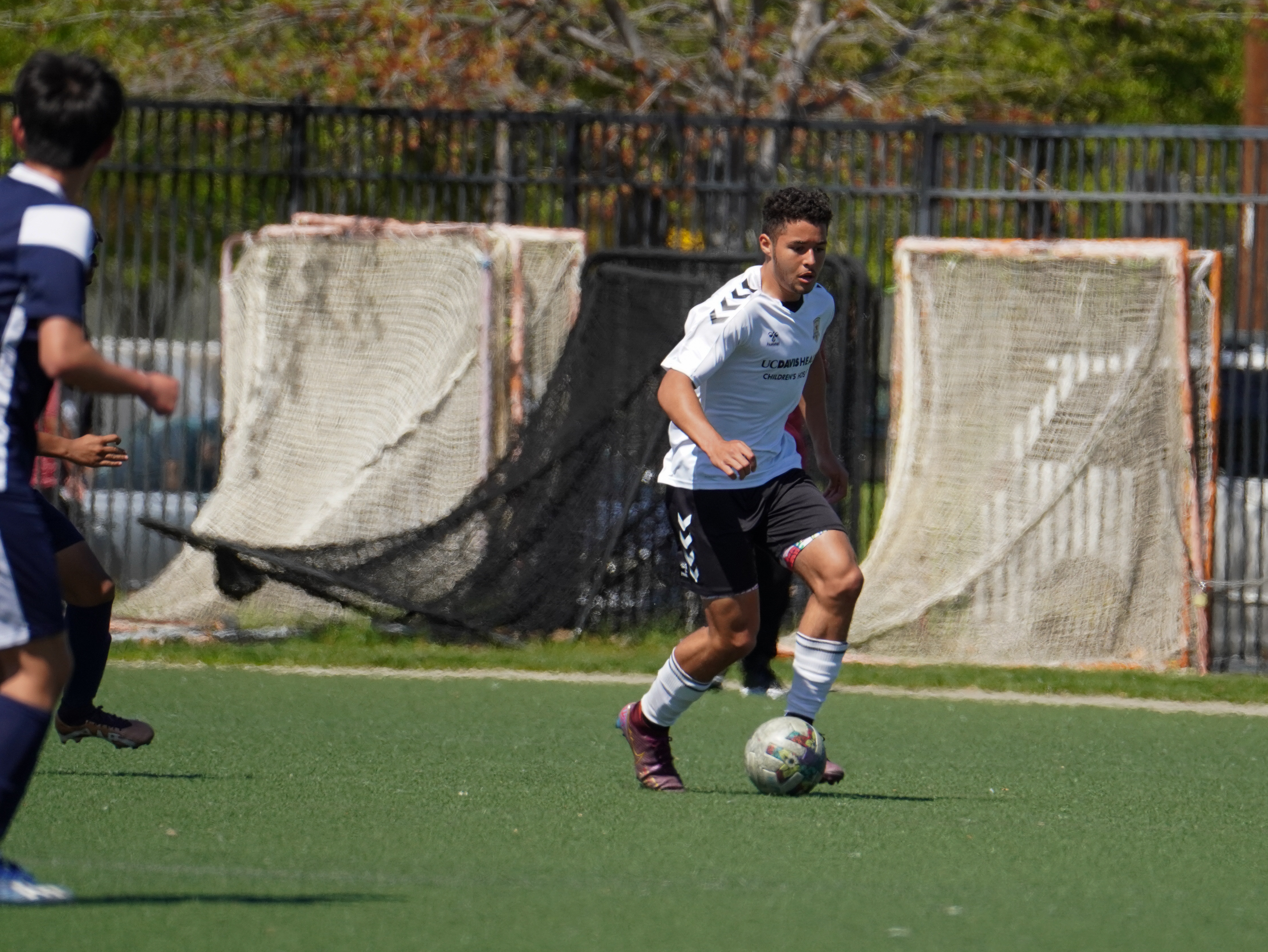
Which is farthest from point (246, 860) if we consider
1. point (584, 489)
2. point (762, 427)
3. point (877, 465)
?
point (877, 465)

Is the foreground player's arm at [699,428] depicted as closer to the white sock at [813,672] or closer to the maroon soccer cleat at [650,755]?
the white sock at [813,672]

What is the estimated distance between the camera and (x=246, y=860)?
545 cm

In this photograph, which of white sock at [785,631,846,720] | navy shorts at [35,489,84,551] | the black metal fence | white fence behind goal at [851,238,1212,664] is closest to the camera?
navy shorts at [35,489,84,551]

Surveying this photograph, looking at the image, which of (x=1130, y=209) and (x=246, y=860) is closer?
(x=246, y=860)

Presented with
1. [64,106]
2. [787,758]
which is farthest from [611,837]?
[64,106]

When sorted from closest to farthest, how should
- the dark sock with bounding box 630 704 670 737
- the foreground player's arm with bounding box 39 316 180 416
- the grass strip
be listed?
1. the foreground player's arm with bounding box 39 316 180 416
2. the dark sock with bounding box 630 704 670 737
3. the grass strip

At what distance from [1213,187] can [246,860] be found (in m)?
8.93

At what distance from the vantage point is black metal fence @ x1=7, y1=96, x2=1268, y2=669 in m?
12.4

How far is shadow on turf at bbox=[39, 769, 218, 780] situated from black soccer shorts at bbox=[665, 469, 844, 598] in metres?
1.92

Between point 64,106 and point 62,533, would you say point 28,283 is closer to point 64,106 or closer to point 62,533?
point 64,106

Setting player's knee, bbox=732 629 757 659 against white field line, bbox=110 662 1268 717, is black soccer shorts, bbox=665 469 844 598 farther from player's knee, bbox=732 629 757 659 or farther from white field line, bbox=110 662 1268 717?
white field line, bbox=110 662 1268 717

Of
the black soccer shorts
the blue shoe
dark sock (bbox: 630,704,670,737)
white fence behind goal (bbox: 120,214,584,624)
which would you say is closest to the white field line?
white fence behind goal (bbox: 120,214,584,624)

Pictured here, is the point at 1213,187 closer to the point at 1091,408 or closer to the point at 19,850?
the point at 1091,408

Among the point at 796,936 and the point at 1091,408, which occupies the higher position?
the point at 1091,408
